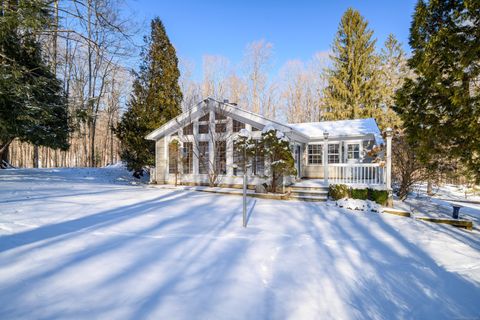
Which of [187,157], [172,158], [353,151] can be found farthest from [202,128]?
[353,151]

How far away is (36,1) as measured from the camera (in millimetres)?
5148

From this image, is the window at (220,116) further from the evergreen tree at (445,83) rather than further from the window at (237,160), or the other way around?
the evergreen tree at (445,83)

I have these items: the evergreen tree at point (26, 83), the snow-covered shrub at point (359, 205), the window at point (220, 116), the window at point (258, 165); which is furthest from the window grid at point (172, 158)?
the snow-covered shrub at point (359, 205)

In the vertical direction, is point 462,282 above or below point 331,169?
below

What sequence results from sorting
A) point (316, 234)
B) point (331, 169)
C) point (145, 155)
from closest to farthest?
point (316, 234) → point (331, 169) → point (145, 155)

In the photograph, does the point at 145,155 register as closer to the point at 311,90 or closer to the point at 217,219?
the point at 217,219

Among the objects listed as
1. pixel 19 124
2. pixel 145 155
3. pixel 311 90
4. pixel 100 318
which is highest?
pixel 311 90

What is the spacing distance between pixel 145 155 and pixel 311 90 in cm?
2018

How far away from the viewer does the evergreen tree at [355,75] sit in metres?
21.3

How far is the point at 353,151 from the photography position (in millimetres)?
Answer: 12695

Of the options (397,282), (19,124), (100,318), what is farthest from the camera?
(19,124)

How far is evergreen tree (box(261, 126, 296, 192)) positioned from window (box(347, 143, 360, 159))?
16.1ft

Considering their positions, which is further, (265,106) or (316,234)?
(265,106)

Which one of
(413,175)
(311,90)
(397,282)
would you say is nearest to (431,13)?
(413,175)
